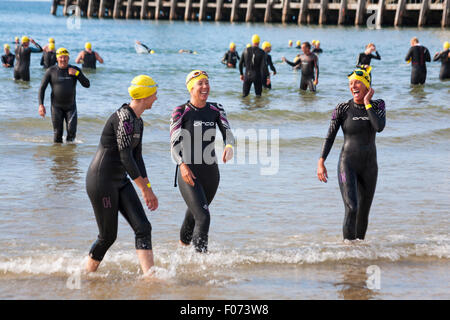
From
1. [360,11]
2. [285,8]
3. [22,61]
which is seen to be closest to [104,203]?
[22,61]

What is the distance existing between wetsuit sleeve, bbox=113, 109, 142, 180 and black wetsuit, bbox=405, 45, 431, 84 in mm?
18782

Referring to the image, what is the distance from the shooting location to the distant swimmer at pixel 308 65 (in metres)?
20.7

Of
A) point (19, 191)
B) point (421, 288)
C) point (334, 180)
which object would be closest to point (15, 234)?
point (19, 191)

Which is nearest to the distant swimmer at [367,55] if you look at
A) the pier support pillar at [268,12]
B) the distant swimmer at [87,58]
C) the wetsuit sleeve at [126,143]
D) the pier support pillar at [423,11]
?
the distant swimmer at [87,58]

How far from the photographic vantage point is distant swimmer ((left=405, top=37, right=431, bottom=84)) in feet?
75.0

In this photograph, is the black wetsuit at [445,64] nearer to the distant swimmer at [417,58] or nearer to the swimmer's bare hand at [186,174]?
the distant swimmer at [417,58]

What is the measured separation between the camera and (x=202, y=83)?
20.4ft

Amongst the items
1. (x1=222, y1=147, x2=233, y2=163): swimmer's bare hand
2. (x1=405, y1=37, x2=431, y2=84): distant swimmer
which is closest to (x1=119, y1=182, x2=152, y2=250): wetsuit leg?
(x1=222, y1=147, x2=233, y2=163): swimmer's bare hand

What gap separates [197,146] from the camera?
628 cm

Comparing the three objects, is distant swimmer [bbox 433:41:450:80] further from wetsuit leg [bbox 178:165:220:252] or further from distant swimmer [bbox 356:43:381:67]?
wetsuit leg [bbox 178:165:220:252]

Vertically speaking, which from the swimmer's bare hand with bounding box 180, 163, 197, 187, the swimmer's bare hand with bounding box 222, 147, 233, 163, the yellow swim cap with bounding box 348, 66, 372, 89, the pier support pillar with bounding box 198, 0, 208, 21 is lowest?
the swimmer's bare hand with bounding box 180, 163, 197, 187

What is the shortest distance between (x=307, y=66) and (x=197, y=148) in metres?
15.6

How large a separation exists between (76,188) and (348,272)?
4762mm

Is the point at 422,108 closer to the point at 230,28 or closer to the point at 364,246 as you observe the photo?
the point at 364,246
